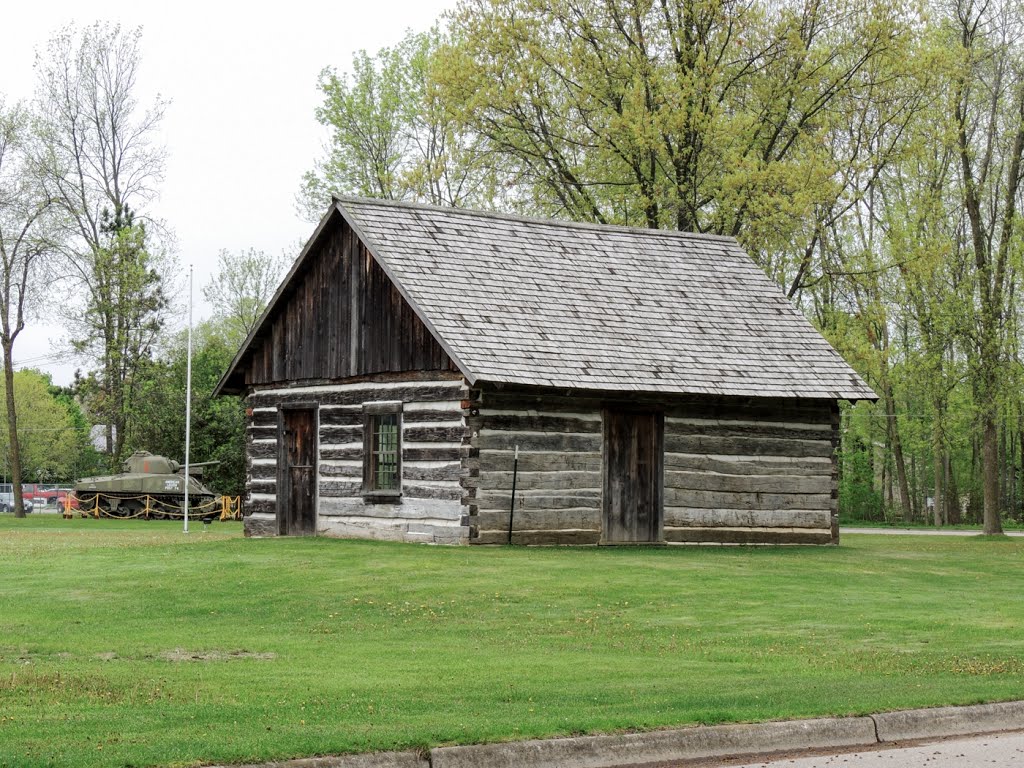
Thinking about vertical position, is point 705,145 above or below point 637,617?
above

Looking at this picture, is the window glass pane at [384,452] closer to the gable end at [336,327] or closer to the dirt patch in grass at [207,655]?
the gable end at [336,327]

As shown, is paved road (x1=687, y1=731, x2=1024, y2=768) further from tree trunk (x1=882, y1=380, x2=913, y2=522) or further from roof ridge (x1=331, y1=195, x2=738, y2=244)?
tree trunk (x1=882, y1=380, x2=913, y2=522)

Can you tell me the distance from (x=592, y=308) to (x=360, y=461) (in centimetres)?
524

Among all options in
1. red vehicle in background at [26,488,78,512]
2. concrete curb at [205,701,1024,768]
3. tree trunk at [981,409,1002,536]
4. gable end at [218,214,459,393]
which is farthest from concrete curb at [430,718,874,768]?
red vehicle in background at [26,488,78,512]

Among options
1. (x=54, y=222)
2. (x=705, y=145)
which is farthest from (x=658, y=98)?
(x=54, y=222)

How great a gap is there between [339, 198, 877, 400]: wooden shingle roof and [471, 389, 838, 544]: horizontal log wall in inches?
25.8

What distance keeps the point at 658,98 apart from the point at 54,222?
88.7 ft

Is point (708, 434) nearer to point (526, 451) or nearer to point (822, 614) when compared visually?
point (526, 451)

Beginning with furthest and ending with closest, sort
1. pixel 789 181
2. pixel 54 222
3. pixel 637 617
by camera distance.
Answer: pixel 54 222
pixel 789 181
pixel 637 617

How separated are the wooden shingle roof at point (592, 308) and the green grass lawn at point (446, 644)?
136 inches

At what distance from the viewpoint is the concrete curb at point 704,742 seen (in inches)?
333

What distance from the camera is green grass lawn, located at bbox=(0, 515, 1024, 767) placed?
9.12 m

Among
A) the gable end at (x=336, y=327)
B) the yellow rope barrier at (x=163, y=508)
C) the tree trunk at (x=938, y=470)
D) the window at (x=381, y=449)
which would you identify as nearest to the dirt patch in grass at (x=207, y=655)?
the gable end at (x=336, y=327)

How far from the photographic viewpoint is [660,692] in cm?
1067
